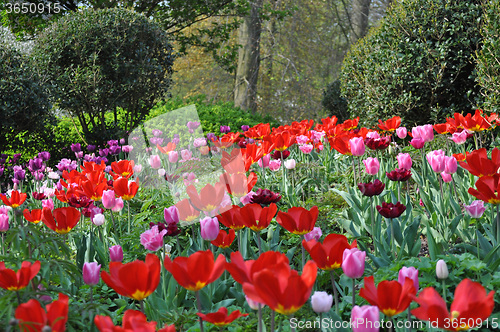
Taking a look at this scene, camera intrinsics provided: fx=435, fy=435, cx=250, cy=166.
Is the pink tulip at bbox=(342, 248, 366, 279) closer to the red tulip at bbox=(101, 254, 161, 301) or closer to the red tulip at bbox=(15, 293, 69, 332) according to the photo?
the red tulip at bbox=(101, 254, 161, 301)

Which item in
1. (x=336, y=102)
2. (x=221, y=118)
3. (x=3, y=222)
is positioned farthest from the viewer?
(x=336, y=102)

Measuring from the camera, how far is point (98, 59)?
7.16 meters

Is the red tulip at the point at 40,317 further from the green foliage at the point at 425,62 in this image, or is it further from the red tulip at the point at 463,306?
the green foliage at the point at 425,62

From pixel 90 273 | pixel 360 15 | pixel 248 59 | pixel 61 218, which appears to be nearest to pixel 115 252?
pixel 90 273

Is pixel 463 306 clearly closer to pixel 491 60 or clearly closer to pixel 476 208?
pixel 476 208

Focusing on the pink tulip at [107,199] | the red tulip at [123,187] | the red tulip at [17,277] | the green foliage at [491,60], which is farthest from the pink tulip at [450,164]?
the green foliage at [491,60]

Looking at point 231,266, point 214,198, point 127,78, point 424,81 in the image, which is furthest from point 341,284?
point 127,78

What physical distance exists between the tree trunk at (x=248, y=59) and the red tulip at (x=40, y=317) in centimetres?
1164

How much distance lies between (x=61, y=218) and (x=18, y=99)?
464 centimetres

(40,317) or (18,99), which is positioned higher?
(18,99)

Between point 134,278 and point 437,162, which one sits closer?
point 134,278

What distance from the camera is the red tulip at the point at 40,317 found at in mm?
964

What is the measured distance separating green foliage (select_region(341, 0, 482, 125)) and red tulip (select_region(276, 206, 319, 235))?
429 cm

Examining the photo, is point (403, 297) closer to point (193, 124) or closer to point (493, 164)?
point (493, 164)
